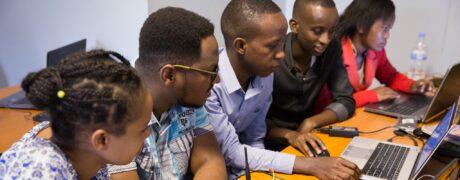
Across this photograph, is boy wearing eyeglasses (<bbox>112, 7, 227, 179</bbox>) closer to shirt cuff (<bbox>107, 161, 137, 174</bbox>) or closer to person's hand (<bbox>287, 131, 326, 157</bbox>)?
shirt cuff (<bbox>107, 161, 137, 174</bbox>)

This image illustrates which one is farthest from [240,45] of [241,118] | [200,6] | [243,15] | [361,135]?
[200,6]

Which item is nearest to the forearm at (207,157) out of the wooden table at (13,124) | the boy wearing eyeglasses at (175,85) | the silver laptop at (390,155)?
the boy wearing eyeglasses at (175,85)

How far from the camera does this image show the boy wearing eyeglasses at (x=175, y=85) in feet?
3.59

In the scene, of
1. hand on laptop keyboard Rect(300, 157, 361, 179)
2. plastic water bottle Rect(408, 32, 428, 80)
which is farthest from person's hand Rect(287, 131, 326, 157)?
plastic water bottle Rect(408, 32, 428, 80)

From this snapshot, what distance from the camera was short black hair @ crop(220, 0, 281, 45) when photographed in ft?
4.51

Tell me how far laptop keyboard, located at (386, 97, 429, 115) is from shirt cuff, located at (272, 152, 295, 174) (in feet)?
2.62

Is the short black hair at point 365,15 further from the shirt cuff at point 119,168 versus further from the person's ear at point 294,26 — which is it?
the shirt cuff at point 119,168

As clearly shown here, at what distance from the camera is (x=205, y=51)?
3.69 feet

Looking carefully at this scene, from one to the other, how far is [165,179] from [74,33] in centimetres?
165

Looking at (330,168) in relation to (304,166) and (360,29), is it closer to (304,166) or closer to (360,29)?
(304,166)

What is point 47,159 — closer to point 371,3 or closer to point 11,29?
point 371,3

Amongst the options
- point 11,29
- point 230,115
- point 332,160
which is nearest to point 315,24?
point 230,115

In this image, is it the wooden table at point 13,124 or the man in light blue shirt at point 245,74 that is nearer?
the man in light blue shirt at point 245,74

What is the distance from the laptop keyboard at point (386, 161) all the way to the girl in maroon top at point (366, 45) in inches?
23.0
